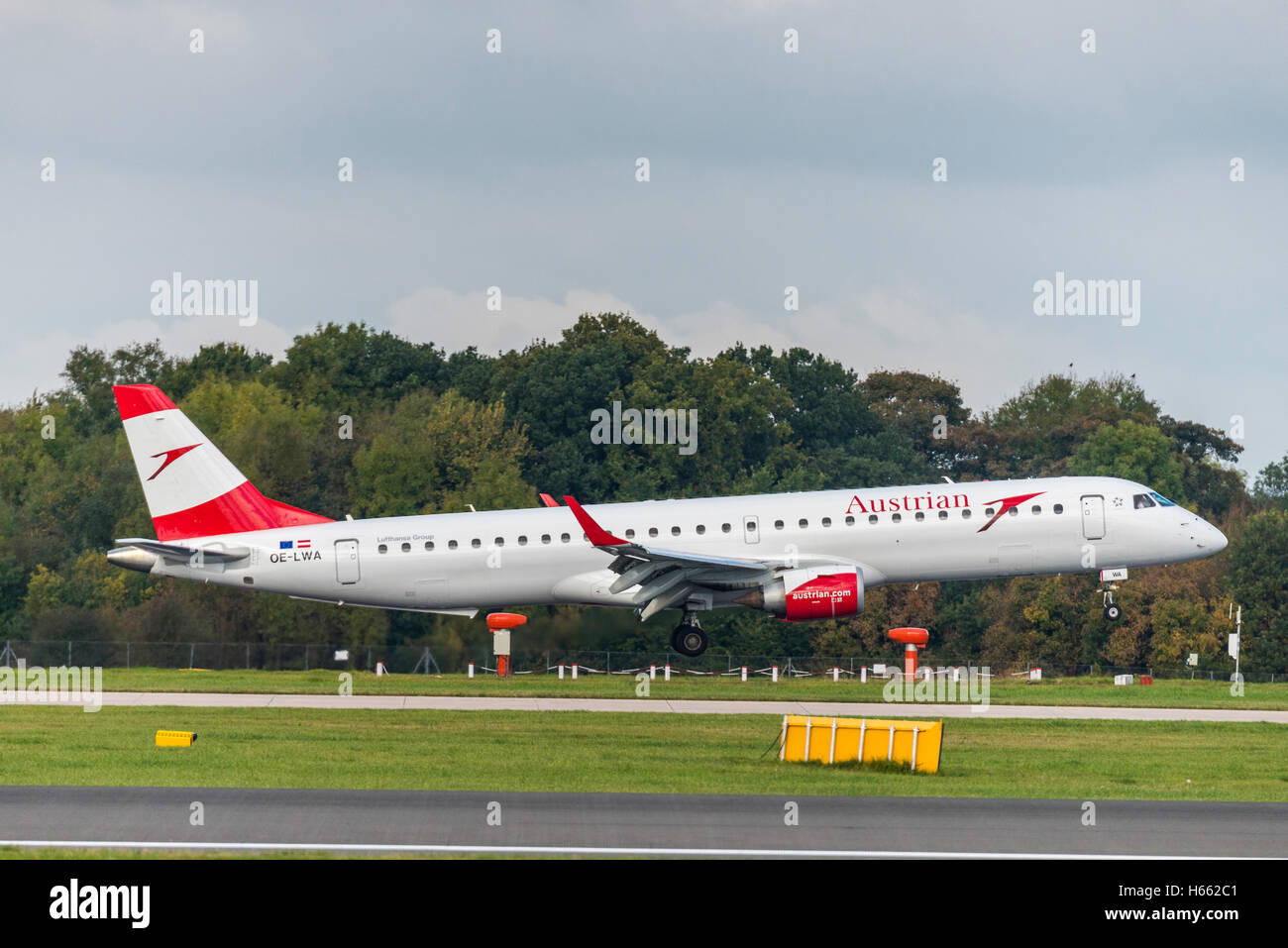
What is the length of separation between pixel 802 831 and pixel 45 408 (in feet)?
411

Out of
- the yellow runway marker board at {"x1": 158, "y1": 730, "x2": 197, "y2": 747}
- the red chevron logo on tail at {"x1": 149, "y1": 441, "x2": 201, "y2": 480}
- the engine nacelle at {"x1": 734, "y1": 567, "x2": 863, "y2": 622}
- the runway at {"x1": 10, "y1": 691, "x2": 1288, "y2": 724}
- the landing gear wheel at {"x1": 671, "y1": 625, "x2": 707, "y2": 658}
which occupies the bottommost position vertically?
the runway at {"x1": 10, "y1": 691, "x2": 1288, "y2": 724}

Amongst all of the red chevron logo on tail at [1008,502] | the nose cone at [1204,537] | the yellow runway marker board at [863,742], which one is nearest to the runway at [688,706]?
the nose cone at [1204,537]

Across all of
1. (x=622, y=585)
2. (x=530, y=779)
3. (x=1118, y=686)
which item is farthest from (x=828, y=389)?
(x=530, y=779)

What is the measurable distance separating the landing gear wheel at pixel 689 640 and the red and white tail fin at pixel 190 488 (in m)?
10.9

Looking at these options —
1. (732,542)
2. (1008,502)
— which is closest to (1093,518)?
(1008,502)

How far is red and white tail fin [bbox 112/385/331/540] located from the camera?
4725 centimetres

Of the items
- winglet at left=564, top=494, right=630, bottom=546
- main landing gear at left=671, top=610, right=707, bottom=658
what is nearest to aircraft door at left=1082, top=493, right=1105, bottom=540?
main landing gear at left=671, top=610, right=707, bottom=658

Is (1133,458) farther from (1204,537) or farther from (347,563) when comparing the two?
(347,563)

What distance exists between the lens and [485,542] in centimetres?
4588

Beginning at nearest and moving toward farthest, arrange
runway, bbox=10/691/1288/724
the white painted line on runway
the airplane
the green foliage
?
1. the white painted line on runway
2. the airplane
3. runway, bbox=10/691/1288/724
4. the green foliage

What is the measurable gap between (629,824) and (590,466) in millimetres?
81882

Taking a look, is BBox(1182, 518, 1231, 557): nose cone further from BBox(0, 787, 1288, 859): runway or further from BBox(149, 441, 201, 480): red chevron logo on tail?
BBox(149, 441, 201, 480): red chevron logo on tail

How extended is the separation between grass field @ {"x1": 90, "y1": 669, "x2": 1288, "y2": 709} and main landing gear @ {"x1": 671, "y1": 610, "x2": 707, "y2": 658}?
4.16m
